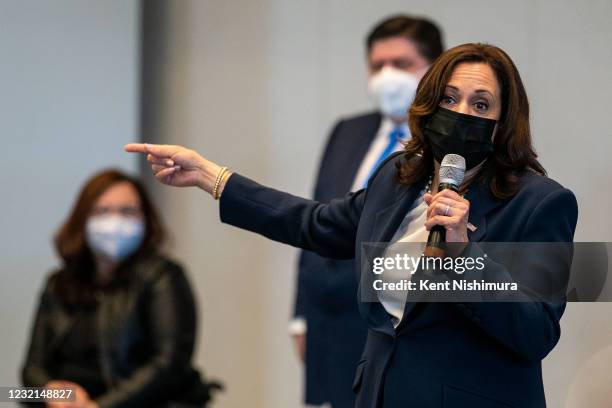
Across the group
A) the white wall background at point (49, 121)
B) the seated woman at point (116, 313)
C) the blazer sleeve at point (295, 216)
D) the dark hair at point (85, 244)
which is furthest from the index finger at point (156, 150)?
the white wall background at point (49, 121)

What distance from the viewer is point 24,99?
4641 millimetres

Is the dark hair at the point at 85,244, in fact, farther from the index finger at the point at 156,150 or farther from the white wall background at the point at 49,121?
the index finger at the point at 156,150

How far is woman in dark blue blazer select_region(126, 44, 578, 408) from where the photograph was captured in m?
1.84

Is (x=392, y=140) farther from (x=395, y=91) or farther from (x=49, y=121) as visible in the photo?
(x=49, y=121)

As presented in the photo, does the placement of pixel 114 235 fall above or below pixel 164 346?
above

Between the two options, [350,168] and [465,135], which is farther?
[350,168]

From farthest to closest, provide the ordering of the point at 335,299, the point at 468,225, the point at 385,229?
the point at 335,299
the point at 385,229
the point at 468,225

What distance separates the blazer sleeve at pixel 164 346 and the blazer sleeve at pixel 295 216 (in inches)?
61.8

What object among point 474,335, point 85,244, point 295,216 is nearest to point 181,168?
point 295,216

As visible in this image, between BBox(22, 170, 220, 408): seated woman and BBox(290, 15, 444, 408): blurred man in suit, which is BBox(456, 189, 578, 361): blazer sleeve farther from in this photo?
BBox(22, 170, 220, 408): seated woman

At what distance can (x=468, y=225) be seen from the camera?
1.90 metres

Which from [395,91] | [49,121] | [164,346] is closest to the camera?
[395,91]

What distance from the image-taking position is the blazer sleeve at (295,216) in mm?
2191

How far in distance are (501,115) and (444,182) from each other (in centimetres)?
22
